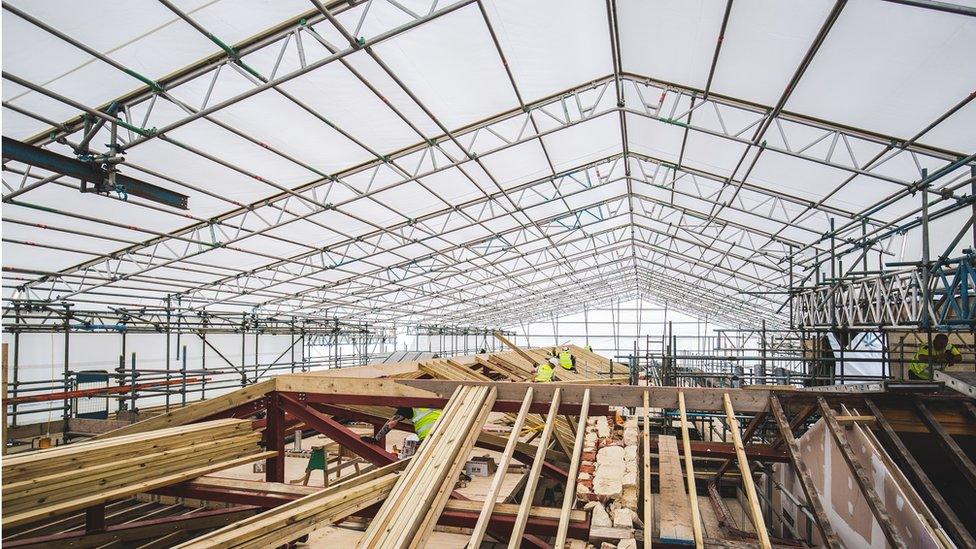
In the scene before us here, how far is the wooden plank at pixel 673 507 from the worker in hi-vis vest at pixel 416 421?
3.05 meters

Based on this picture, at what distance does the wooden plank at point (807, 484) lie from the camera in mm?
3902

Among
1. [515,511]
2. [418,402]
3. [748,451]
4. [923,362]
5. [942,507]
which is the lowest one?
[748,451]

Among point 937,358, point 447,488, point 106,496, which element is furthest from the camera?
point 937,358

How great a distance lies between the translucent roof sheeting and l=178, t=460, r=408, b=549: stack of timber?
21.5 feet

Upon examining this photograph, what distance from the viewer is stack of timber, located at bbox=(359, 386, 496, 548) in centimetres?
372

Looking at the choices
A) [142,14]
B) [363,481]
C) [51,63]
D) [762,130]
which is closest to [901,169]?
[762,130]

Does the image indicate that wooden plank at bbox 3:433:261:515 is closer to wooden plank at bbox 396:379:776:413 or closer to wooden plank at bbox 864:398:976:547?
wooden plank at bbox 396:379:776:413

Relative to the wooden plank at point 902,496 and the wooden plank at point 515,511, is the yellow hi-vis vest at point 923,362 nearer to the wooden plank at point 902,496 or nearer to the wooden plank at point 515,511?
the wooden plank at point 902,496

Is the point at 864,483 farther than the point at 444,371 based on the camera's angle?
No

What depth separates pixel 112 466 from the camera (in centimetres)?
478

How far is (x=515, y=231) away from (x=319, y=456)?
14007 millimetres

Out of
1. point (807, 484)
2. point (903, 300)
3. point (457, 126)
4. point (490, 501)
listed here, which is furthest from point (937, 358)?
point (457, 126)

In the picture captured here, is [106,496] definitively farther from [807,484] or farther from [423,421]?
[807,484]

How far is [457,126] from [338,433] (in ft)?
25.0
